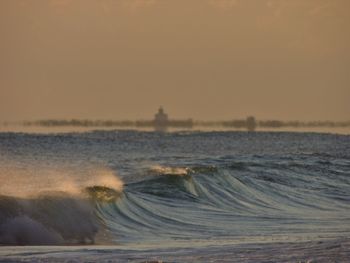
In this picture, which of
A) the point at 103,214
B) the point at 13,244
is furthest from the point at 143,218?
the point at 13,244

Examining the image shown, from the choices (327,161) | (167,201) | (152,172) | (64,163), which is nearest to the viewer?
(167,201)

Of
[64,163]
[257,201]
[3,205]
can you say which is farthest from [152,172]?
[3,205]

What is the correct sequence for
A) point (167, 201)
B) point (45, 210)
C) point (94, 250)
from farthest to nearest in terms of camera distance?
point (167, 201) < point (45, 210) < point (94, 250)

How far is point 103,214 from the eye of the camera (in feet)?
88.6

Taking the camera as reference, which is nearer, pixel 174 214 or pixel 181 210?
pixel 174 214

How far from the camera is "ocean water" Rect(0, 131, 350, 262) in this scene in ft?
57.7

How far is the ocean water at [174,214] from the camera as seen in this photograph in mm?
17594

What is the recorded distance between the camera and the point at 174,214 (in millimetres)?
28141

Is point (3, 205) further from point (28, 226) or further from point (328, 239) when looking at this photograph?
point (328, 239)

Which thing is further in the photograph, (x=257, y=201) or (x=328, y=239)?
(x=257, y=201)

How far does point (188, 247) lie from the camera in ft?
61.6

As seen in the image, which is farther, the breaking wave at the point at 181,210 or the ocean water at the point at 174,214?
the breaking wave at the point at 181,210

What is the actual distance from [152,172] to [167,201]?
25.6 feet

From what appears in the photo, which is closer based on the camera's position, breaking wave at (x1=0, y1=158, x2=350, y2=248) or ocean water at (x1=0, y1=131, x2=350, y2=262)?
ocean water at (x1=0, y1=131, x2=350, y2=262)
